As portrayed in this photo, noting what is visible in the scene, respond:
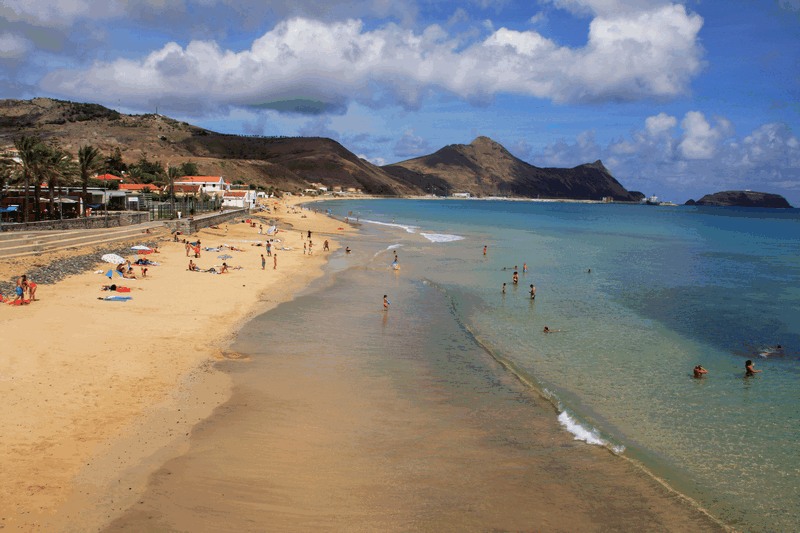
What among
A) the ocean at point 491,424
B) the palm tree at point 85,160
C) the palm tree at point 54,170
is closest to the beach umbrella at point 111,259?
the ocean at point 491,424

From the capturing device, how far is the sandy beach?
24.7 feet

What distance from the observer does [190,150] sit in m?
168

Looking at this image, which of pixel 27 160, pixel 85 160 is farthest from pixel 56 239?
pixel 85 160

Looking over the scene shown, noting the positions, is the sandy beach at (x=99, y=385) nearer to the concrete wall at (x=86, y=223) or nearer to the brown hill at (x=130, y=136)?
the concrete wall at (x=86, y=223)

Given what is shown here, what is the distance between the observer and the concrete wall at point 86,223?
98.8 feet

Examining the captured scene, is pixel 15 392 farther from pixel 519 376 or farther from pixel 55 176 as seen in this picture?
pixel 55 176

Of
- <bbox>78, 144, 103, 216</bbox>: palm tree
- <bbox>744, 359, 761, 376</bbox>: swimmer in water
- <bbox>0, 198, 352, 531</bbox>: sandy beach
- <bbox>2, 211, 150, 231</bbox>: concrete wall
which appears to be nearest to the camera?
<bbox>0, 198, 352, 531</bbox>: sandy beach

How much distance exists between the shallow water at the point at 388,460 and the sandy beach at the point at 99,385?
26.1 inches

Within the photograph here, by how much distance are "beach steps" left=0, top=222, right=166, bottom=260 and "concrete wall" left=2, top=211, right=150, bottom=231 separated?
42.0 inches

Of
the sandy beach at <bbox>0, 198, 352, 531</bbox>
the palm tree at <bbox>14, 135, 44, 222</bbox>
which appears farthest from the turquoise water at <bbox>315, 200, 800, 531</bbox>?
the palm tree at <bbox>14, 135, 44, 222</bbox>

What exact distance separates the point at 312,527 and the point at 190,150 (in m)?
182

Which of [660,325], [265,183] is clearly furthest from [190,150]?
[660,325]

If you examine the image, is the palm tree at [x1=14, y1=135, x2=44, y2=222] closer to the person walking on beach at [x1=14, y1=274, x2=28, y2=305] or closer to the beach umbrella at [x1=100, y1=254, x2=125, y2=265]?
the beach umbrella at [x1=100, y1=254, x2=125, y2=265]

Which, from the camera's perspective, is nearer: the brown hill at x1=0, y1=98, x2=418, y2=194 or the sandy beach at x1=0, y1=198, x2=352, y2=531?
the sandy beach at x1=0, y1=198, x2=352, y2=531
